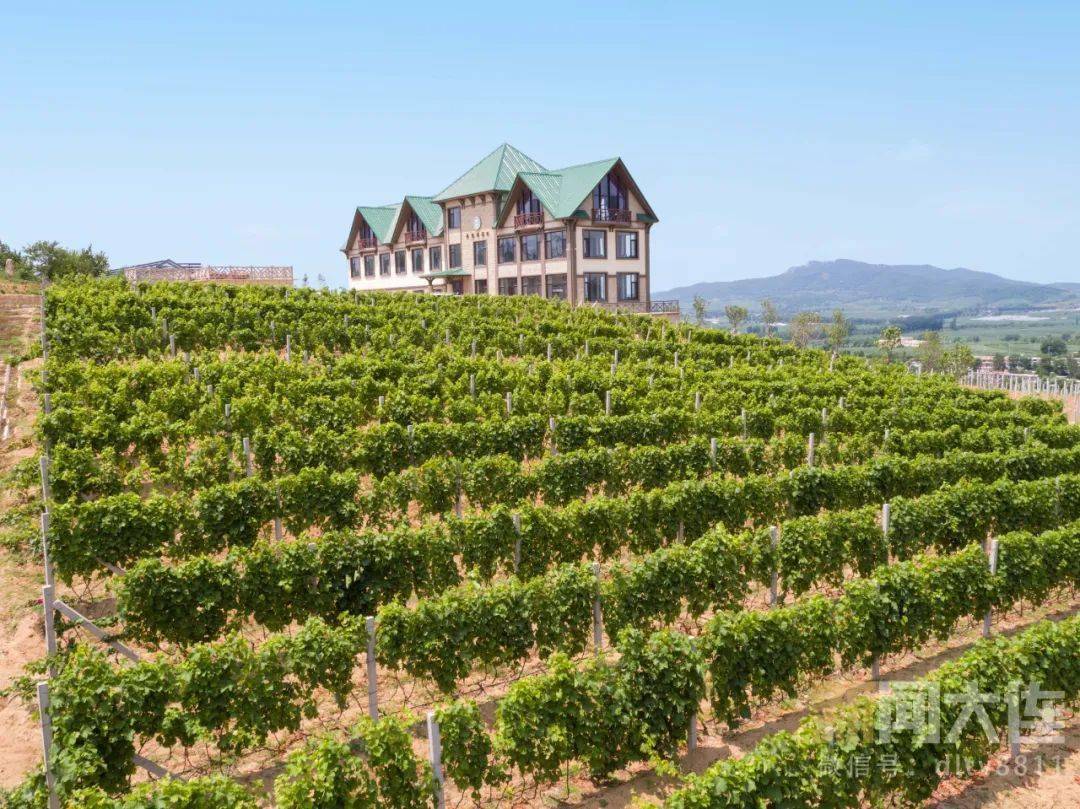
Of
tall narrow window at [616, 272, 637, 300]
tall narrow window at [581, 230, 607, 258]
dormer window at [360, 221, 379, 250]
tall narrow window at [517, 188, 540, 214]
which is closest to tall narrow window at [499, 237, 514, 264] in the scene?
tall narrow window at [517, 188, 540, 214]

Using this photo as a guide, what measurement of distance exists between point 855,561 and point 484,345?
2009cm

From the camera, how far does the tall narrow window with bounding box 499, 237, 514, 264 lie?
5694 cm

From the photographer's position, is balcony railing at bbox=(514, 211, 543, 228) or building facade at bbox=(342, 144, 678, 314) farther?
balcony railing at bbox=(514, 211, 543, 228)

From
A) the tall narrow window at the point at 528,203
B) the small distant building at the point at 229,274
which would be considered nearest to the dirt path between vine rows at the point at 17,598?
the small distant building at the point at 229,274

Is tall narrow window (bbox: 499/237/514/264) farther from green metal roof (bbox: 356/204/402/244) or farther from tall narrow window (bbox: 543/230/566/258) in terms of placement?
green metal roof (bbox: 356/204/402/244)

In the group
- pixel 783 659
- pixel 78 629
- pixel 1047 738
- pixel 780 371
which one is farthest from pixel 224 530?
pixel 780 371

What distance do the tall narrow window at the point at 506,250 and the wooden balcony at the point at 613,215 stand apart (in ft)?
23.3

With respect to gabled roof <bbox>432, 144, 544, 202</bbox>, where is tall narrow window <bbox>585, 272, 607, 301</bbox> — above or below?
below

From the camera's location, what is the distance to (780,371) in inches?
1241

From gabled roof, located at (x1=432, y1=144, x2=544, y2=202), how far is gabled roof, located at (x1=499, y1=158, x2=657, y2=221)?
8.14 ft

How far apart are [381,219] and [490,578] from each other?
2361 inches

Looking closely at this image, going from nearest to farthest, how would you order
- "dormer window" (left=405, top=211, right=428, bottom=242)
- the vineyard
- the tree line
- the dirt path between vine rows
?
the vineyard, the dirt path between vine rows, the tree line, "dormer window" (left=405, top=211, right=428, bottom=242)

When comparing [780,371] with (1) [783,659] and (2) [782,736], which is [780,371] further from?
(2) [782,736]

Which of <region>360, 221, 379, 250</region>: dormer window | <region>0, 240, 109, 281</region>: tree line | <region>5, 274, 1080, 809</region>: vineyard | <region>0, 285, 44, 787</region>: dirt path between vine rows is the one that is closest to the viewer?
<region>5, 274, 1080, 809</region>: vineyard
